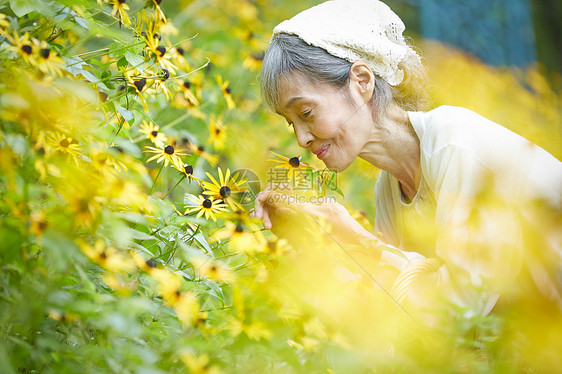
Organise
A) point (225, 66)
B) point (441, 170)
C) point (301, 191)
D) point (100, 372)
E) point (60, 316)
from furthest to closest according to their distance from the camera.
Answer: point (225, 66)
point (301, 191)
point (441, 170)
point (60, 316)
point (100, 372)

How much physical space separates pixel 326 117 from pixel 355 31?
8.7 inches

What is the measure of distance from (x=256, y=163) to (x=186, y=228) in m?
0.37

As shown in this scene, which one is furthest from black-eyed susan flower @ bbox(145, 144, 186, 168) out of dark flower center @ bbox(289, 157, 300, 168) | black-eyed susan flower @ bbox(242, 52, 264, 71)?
black-eyed susan flower @ bbox(242, 52, 264, 71)

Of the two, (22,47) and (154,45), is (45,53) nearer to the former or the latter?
(22,47)

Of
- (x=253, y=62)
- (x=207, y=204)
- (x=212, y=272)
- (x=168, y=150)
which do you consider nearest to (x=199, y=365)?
(x=212, y=272)

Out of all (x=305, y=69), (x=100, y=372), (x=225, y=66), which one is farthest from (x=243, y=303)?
(x=225, y=66)

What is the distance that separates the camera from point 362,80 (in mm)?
1231

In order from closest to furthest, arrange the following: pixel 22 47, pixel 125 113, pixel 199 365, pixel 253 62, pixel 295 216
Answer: pixel 199 365
pixel 22 47
pixel 125 113
pixel 295 216
pixel 253 62

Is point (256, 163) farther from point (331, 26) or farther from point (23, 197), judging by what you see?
point (23, 197)

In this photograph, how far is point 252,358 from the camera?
72 cm

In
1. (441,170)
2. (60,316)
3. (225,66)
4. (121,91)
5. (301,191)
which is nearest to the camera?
(60,316)

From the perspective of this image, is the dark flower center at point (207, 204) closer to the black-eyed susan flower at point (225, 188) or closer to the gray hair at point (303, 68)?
the black-eyed susan flower at point (225, 188)

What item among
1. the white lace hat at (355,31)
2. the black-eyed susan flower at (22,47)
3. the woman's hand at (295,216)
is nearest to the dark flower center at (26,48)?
the black-eyed susan flower at (22,47)

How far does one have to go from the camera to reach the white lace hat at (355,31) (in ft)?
3.92
